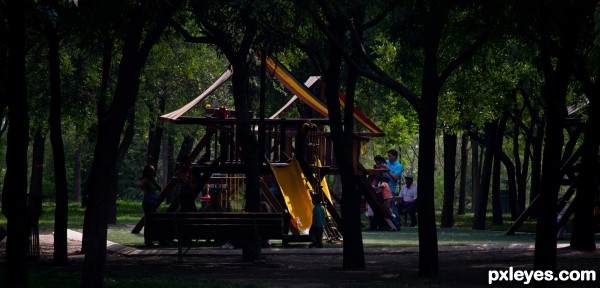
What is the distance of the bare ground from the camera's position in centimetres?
1775

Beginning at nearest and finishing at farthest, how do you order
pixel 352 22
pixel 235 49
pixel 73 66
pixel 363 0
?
pixel 363 0
pixel 352 22
pixel 235 49
pixel 73 66

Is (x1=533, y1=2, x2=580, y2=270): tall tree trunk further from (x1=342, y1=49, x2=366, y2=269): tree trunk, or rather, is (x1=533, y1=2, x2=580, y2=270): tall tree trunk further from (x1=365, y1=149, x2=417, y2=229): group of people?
(x1=365, y1=149, x2=417, y2=229): group of people

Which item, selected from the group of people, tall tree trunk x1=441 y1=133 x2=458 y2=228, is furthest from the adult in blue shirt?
tall tree trunk x1=441 y1=133 x2=458 y2=228

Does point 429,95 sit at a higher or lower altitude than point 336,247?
higher

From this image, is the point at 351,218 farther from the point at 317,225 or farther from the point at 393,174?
the point at 393,174

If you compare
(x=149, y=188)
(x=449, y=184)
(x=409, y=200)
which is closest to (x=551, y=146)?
(x=149, y=188)

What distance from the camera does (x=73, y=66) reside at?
3597 centimetres

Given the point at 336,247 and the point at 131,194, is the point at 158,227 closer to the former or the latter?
the point at 336,247

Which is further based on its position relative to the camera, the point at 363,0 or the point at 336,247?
the point at 336,247

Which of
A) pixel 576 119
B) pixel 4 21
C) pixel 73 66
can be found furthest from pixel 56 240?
pixel 73 66

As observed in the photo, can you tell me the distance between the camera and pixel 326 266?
2089cm

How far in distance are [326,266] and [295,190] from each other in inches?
286

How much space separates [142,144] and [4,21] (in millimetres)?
68209

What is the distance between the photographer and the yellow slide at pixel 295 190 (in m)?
27.4
